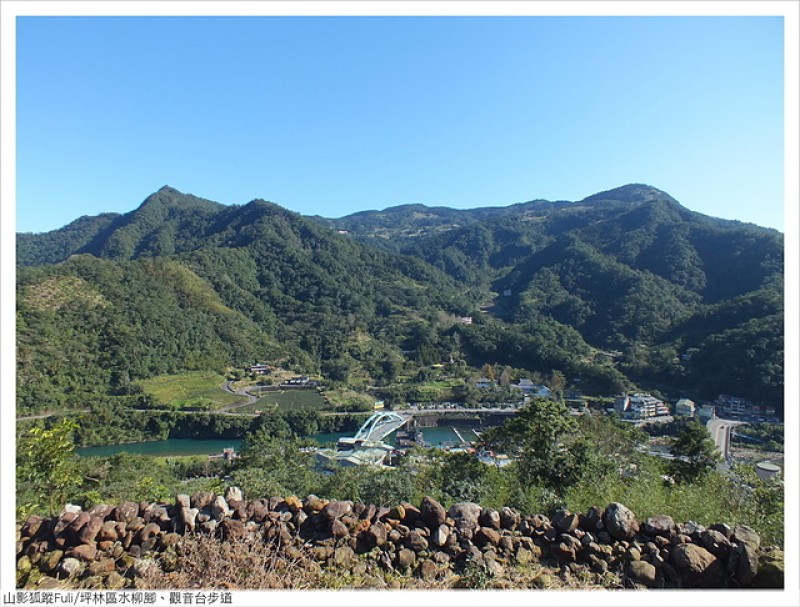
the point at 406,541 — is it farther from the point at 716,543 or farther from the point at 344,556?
the point at 716,543

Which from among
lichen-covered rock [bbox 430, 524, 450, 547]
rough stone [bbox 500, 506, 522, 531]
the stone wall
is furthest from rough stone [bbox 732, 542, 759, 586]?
lichen-covered rock [bbox 430, 524, 450, 547]

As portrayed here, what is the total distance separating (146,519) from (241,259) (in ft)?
210

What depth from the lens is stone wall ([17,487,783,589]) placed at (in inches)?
106

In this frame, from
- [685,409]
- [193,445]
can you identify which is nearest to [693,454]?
[685,409]

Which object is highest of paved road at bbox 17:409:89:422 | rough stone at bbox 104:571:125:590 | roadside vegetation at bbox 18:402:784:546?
rough stone at bbox 104:571:125:590

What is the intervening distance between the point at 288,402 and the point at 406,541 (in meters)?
30.8

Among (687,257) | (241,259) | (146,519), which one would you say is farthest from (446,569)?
(687,257)

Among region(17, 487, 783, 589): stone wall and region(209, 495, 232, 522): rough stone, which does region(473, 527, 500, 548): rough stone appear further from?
region(209, 495, 232, 522): rough stone

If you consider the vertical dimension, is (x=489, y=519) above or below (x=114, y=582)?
above

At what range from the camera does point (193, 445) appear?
25.9 meters

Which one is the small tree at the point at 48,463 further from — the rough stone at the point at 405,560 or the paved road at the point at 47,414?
the paved road at the point at 47,414

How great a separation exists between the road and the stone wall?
19.1m

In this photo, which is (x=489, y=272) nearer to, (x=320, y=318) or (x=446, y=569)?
(x=320, y=318)

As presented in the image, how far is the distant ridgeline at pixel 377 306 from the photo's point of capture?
3319cm
